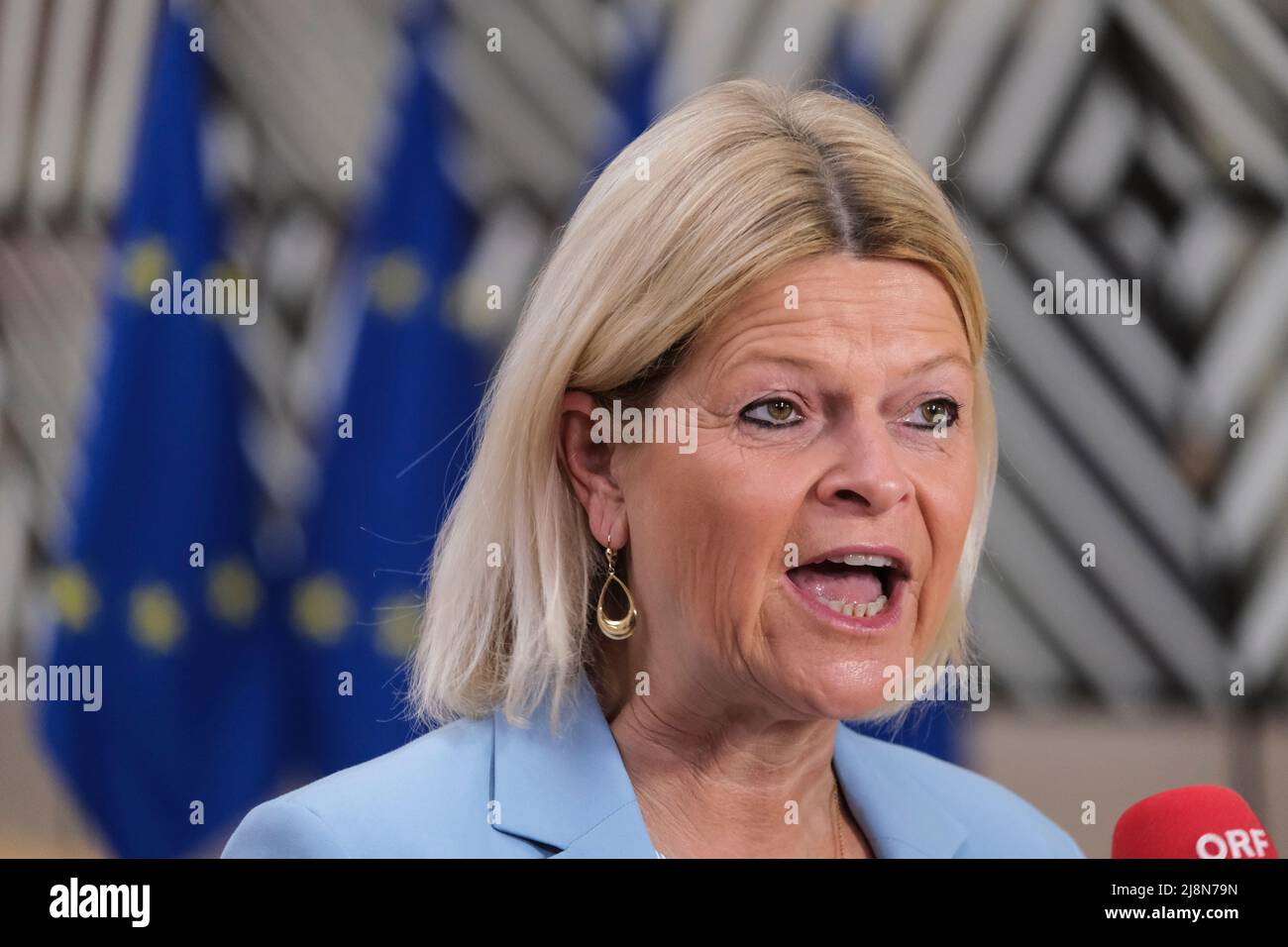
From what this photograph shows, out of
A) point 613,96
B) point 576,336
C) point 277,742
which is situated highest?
point 613,96

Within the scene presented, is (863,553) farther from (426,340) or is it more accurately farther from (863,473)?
(426,340)

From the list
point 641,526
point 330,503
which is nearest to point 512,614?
point 641,526

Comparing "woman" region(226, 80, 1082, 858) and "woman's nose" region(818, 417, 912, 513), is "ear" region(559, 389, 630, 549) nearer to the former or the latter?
"woman" region(226, 80, 1082, 858)

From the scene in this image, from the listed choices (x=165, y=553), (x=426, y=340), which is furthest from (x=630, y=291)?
(x=165, y=553)

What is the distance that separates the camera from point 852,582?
1.45 meters

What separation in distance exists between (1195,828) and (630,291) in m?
0.80

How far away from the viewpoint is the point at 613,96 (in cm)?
312

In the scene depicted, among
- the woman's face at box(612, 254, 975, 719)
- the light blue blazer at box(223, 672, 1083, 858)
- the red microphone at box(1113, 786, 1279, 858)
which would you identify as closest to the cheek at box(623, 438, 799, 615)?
the woman's face at box(612, 254, 975, 719)

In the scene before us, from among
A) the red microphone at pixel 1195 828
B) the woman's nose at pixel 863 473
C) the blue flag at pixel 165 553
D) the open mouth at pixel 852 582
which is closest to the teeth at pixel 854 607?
the open mouth at pixel 852 582

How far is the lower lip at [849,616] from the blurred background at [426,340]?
5.38 ft

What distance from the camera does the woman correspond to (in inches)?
56.4
